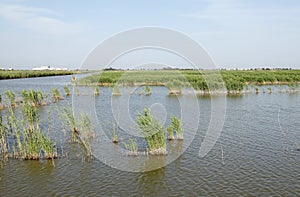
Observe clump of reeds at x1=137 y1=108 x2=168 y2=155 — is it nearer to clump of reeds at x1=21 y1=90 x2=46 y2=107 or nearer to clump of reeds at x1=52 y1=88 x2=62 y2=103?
clump of reeds at x1=21 y1=90 x2=46 y2=107

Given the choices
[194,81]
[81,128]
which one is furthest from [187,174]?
[194,81]

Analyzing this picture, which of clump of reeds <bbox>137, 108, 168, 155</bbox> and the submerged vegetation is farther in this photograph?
clump of reeds <bbox>137, 108, 168, 155</bbox>

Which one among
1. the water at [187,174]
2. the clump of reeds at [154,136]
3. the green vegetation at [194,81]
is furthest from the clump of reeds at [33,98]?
the green vegetation at [194,81]

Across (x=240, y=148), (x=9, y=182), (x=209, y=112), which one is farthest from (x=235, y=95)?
(x=9, y=182)

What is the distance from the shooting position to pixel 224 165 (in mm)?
9930

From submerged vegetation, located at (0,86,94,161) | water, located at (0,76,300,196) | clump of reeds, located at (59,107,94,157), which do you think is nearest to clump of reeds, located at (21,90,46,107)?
submerged vegetation, located at (0,86,94,161)

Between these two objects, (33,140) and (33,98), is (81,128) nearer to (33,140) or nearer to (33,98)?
(33,140)

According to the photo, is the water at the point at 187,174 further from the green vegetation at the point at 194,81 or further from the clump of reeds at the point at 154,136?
the green vegetation at the point at 194,81

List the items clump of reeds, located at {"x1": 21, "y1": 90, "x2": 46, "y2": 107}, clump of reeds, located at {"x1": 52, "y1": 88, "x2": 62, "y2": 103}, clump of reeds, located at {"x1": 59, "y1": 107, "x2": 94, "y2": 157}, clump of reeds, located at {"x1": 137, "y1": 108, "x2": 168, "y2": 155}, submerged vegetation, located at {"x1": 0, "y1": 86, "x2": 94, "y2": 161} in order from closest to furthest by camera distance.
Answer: submerged vegetation, located at {"x1": 0, "y1": 86, "x2": 94, "y2": 161} < clump of reeds, located at {"x1": 137, "y1": 108, "x2": 168, "y2": 155} < clump of reeds, located at {"x1": 59, "y1": 107, "x2": 94, "y2": 157} < clump of reeds, located at {"x1": 21, "y1": 90, "x2": 46, "y2": 107} < clump of reeds, located at {"x1": 52, "y1": 88, "x2": 62, "y2": 103}

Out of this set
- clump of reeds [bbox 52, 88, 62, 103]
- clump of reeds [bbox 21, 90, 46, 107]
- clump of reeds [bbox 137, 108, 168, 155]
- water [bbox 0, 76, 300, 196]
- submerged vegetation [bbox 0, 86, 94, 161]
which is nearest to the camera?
water [bbox 0, 76, 300, 196]

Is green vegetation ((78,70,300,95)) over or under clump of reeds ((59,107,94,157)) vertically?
over

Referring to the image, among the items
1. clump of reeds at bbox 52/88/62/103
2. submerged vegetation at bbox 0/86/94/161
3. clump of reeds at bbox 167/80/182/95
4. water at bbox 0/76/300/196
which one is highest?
clump of reeds at bbox 167/80/182/95

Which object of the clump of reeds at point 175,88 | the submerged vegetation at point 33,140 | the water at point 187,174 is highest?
the clump of reeds at point 175,88

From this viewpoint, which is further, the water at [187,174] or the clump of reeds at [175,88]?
the clump of reeds at [175,88]
